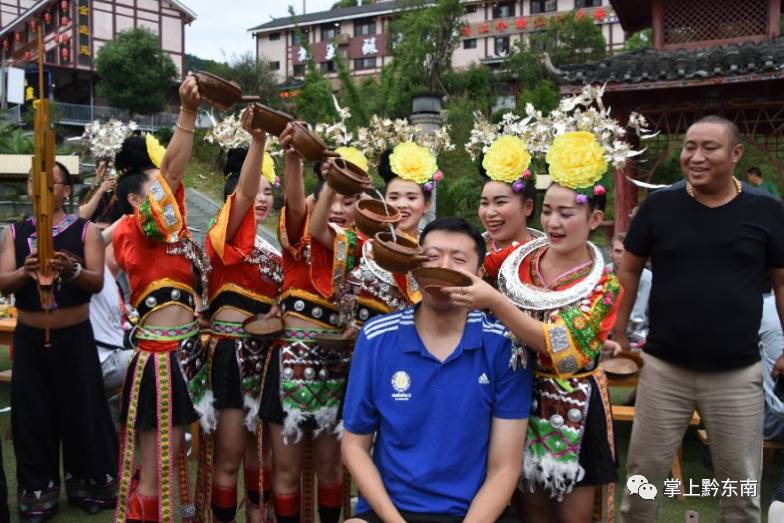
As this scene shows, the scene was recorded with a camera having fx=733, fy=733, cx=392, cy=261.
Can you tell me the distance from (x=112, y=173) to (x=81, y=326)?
2071mm

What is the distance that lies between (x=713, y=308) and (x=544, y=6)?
34.1 metres

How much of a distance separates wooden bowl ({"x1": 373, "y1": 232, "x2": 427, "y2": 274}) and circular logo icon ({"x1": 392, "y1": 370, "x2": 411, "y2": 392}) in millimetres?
341

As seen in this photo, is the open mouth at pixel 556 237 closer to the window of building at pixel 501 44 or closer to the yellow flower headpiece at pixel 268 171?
the yellow flower headpiece at pixel 268 171

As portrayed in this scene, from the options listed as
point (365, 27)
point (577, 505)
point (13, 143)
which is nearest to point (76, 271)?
point (577, 505)

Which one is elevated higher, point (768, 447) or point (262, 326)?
point (262, 326)

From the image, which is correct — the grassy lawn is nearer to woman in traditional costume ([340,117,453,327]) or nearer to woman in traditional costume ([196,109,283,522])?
woman in traditional costume ([196,109,283,522])

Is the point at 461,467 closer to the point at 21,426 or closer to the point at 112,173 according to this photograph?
the point at 21,426

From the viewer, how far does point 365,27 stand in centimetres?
3988

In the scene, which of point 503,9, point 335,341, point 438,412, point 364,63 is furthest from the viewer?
point 364,63

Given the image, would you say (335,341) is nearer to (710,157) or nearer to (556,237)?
(556,237)

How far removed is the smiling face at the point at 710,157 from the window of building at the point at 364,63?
37.7 m

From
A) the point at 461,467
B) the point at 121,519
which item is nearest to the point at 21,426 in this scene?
the point at 121,519

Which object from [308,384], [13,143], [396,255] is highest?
[13,143]

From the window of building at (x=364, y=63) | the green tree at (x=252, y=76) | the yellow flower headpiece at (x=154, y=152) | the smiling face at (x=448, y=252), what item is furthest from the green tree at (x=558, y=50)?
the smiling face at (x=448, y=252)
